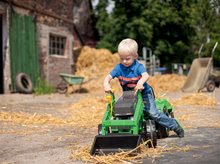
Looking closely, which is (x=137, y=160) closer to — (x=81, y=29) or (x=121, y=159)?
(x=121, y=159)

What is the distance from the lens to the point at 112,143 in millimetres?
5266

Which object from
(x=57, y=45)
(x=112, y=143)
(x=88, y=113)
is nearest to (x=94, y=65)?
(x=57, y=45)

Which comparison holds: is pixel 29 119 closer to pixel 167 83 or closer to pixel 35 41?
pixel 35 41

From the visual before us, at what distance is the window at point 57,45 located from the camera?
19.9m

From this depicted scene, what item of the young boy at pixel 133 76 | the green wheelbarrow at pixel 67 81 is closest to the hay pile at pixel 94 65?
the green wheelbarrow at pixel 67 81

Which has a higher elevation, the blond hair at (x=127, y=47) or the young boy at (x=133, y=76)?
the blond hair at (x=127, y=47)

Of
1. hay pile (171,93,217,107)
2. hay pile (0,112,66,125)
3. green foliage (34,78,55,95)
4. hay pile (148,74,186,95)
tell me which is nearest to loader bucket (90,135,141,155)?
hay pile (0,112,66,125)

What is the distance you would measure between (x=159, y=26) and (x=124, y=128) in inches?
1063

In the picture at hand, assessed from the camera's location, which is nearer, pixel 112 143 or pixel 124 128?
pixel 112 143

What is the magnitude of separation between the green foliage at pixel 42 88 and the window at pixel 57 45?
6.15 feet

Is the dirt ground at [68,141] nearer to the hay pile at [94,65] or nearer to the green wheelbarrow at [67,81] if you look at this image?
the green wheelbarrow at [67,81]

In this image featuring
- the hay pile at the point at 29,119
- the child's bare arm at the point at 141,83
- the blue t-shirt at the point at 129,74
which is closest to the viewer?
the child's bare arm at the point at 141,83

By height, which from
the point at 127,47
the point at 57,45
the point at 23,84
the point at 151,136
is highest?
the point at 57,45

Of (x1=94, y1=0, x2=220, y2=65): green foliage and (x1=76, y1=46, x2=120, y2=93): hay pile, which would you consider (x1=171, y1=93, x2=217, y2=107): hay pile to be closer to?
(x1=76, y1=46, x2=120, y2=93): hay pile
